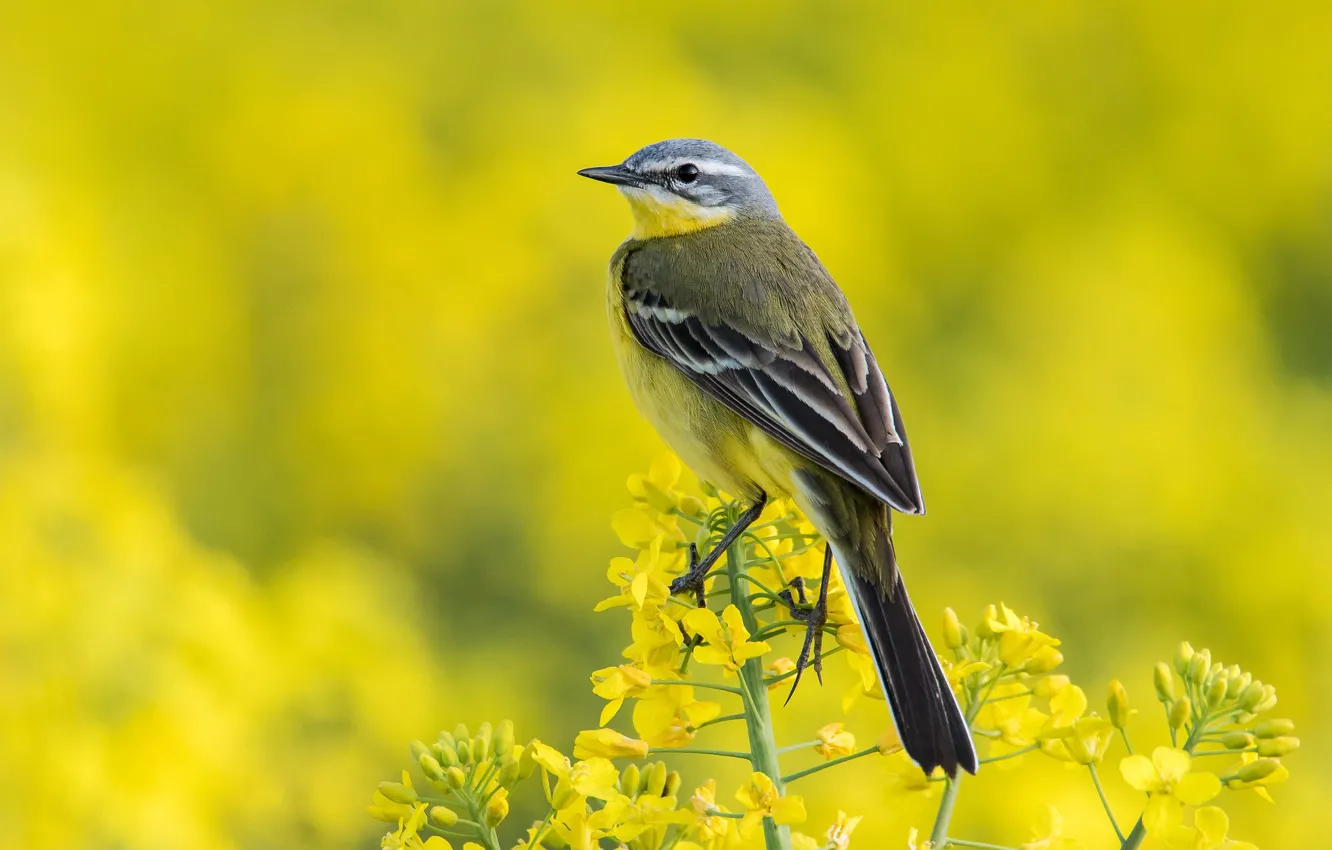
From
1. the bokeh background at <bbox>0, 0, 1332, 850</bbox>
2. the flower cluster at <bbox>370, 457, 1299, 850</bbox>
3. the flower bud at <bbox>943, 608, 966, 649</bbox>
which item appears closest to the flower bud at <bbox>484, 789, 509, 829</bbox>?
the flower cluster at <bbox>370, 457, 1299, 850</bbox>

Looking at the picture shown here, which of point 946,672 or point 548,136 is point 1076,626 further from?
point 548,136

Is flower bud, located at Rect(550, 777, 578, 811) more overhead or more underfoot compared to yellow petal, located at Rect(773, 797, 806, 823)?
more overhead

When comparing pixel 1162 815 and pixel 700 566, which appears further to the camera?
pixel 700 566

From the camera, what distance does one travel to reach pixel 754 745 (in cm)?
230

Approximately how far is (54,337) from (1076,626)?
14.3 feet

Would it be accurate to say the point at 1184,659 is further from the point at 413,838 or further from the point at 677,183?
the point at 677,183

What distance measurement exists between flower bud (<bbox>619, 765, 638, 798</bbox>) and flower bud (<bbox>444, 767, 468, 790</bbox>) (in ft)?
0.85

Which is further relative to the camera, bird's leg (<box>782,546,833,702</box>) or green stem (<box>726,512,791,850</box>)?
bird's leg (<box>782,546,833,702</box>)

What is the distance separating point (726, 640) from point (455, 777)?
497 millimetres

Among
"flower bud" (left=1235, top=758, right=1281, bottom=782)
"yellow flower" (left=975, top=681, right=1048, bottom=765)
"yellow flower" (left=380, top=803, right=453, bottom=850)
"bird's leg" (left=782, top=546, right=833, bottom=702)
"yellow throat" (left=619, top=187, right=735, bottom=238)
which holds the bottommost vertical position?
"flower bud" (left=1235, top=758, right=1281, bottom=782)

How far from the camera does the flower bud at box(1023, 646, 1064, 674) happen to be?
7.95ft

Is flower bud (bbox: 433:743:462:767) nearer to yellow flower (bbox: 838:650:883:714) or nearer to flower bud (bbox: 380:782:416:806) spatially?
flower bud (bbox: 380:782:416:806)

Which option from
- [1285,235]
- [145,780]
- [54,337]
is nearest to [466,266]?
[54,337]

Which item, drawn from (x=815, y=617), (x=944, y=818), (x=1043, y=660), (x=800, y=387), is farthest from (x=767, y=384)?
(x=944, y=818)
